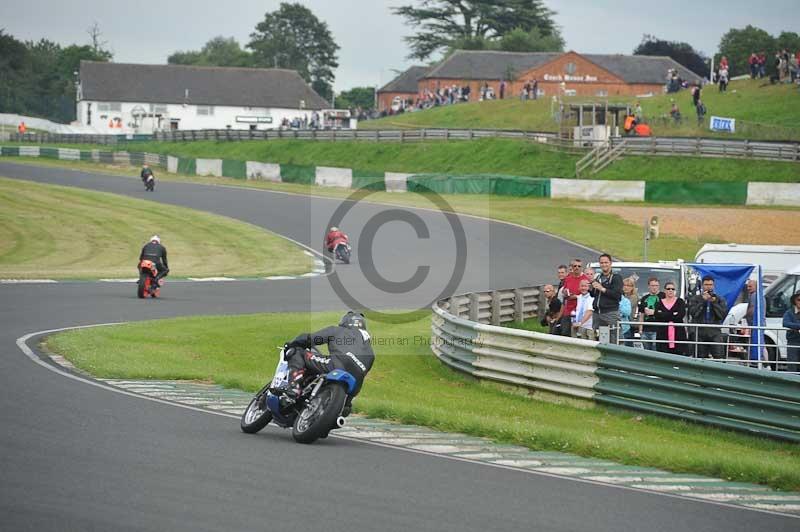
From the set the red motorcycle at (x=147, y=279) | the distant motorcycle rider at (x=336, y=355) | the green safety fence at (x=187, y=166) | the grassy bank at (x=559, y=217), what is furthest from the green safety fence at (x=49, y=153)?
the distant motorcycle rider at (x=336, y=355)

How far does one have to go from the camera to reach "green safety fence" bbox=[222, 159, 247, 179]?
69.9 meters

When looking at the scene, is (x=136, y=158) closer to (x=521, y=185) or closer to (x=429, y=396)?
(x=521, y=185)

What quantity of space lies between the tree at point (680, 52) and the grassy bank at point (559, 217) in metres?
76.5

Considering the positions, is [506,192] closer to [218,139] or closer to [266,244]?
[266,244]

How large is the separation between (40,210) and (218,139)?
1356 inches

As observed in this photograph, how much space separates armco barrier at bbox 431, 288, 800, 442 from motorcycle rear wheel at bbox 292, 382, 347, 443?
5305 mm

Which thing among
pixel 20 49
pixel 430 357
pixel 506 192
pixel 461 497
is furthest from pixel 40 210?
pixel 20 49

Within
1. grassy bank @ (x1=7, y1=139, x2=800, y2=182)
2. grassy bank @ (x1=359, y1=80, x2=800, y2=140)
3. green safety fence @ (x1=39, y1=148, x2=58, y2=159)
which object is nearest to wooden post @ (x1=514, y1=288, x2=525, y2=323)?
grassy bank @ (x1=7, y1=139, x2=800, y2=182)

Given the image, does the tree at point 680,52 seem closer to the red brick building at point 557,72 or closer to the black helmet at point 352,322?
the red brick building at point 557,72

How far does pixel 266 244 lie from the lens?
141ft

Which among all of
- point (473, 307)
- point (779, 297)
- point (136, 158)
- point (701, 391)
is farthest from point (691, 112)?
point (701, 391)

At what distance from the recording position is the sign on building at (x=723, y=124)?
2466 inches

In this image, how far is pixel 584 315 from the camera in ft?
56.4

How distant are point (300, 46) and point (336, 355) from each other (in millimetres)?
162326
